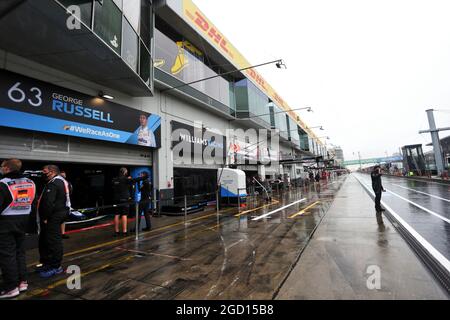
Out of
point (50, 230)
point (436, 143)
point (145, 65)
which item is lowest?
point (50, 230)

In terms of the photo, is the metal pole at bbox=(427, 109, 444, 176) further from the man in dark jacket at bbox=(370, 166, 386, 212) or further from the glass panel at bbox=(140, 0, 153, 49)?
the glass panel at bbox=(140, 0, 153, 49)

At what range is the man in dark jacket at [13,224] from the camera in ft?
9.46

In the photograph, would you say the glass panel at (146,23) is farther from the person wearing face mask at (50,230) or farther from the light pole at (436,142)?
the light pole at (436,142)

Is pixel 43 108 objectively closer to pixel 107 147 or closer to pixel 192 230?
pixel 107 147

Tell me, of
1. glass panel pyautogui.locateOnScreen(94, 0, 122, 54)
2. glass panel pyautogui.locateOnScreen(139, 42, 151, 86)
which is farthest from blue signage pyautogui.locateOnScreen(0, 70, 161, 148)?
glass panel pyautogui.locateOnScreen(94, 0, 122, 54)

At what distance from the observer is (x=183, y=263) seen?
4113mm

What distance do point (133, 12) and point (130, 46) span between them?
1532mm

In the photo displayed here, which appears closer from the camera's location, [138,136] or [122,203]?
[122,203]

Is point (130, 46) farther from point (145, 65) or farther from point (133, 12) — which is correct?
point (133, 12)

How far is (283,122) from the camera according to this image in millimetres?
30484

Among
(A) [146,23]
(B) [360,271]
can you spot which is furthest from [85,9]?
(B) [360,271]

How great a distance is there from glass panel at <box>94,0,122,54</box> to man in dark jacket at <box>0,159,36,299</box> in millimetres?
4425
